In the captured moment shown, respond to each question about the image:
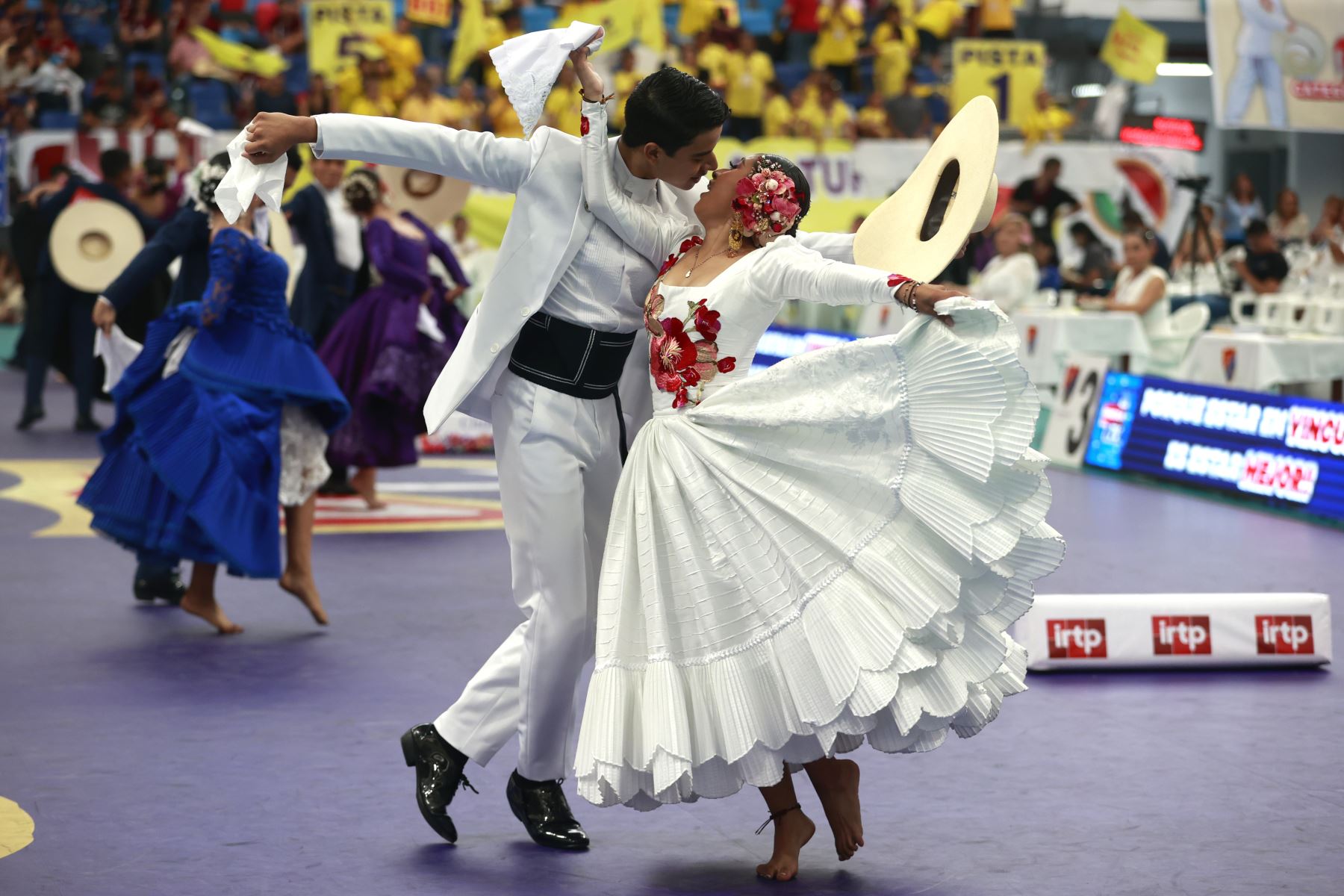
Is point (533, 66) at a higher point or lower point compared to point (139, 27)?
lower

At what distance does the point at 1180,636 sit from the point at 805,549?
2702 mm

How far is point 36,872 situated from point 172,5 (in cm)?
1841

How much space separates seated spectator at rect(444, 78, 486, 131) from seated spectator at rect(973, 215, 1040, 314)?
5007 millimetres

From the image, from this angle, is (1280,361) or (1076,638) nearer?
(1076,638)

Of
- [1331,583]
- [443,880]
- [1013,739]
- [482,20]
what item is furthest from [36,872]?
[482,20]

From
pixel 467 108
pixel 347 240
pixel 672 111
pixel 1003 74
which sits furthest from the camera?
pixel 1003 74

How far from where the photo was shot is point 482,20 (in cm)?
2012

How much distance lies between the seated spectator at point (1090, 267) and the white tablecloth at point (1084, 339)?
5.63 ft

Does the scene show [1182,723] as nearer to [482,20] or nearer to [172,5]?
[482,20]

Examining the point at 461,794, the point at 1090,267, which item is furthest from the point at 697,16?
the point at 461,794

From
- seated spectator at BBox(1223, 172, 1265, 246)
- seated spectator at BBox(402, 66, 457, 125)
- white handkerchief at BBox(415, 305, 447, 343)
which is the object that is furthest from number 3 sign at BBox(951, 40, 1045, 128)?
white handkerchief at BBox(415, 305, 447, 343)

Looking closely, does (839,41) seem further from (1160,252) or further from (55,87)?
(55,87)

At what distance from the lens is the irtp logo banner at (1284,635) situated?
19.4 feet

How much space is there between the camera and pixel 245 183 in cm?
362
